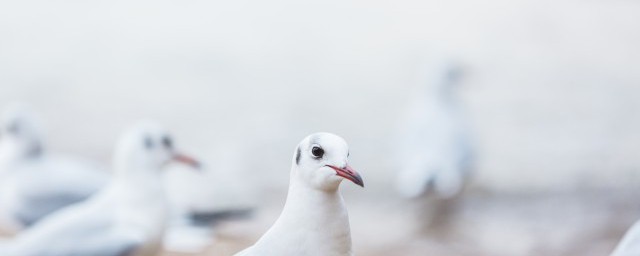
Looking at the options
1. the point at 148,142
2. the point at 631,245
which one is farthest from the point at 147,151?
the point at 631,245

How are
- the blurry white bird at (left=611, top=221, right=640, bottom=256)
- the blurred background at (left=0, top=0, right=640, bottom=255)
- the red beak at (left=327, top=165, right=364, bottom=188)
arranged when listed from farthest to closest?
the blurred background at (left=0, top=0, right=640, bottom=255), the blurry white bird at (left=611, top=221, right=640, bottom=256), the red beak at (left=327, top=165, right=364, bottom=188)

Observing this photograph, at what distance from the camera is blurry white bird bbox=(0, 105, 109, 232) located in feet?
10.4

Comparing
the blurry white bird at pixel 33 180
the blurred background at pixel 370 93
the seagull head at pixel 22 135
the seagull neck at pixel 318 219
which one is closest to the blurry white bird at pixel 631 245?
the seagull neck at pixel 318 219

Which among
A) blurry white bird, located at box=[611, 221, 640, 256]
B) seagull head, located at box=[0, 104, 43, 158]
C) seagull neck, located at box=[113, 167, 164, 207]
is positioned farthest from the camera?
seagull head, located at box=[0, 104, 43, 158]

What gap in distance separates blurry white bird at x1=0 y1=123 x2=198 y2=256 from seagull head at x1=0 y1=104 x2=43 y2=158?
36.0 inches

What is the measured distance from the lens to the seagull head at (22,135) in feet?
11.6

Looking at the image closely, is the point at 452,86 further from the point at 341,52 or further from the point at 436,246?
the point at 341,52

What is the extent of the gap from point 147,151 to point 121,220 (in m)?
0.26

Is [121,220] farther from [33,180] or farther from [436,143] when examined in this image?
[436,143]

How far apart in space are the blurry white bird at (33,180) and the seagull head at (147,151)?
1.69ft

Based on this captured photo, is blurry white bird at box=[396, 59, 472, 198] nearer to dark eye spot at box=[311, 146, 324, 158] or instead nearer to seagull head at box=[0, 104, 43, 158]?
seagull head at box=[0, 104, 43, 158]

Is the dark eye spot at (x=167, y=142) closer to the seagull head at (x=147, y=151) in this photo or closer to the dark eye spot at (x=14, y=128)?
the seagull head at (x=147, y=151)

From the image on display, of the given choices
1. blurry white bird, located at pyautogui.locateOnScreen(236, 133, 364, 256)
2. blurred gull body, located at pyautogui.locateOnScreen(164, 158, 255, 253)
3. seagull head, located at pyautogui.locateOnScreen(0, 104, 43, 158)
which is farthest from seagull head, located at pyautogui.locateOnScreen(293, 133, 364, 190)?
seagull head, located at pyautogui.locateOnScreen(0, 104, 43, 158)

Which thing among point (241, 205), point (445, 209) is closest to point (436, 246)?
point (445, 209)
